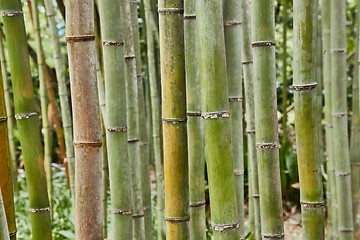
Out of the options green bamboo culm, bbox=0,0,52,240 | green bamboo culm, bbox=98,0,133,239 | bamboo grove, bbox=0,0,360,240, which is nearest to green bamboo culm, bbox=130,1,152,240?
bamboo grove, bbox=0,0,360,240

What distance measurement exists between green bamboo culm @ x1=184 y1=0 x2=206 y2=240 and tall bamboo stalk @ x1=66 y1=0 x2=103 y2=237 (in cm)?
25

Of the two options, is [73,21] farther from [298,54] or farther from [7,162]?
[298,54]

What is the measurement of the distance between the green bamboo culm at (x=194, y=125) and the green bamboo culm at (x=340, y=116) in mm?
600

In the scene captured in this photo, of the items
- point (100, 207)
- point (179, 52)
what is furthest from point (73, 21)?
point (100, 207)

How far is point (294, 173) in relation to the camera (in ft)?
11.3

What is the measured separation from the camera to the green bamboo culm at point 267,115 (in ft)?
3.25

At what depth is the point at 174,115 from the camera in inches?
37.8

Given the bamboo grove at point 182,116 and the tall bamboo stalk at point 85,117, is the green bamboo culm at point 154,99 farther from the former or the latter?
the tall bamboo stalk at point 85,117

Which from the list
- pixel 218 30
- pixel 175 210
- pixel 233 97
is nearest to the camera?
pixel 218 30

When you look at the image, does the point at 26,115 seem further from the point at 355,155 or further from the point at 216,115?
the point at 355,155

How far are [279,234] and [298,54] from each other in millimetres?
364

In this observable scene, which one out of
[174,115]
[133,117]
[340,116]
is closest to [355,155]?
[340,116]

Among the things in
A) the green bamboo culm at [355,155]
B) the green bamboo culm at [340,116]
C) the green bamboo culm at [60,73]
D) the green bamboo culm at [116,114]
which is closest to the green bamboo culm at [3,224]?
the green bamboo culm at [116,114]

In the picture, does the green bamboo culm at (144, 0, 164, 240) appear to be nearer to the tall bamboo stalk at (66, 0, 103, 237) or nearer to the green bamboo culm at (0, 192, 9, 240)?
the tall bamboo stalk at (66, 0, 103, 237)
